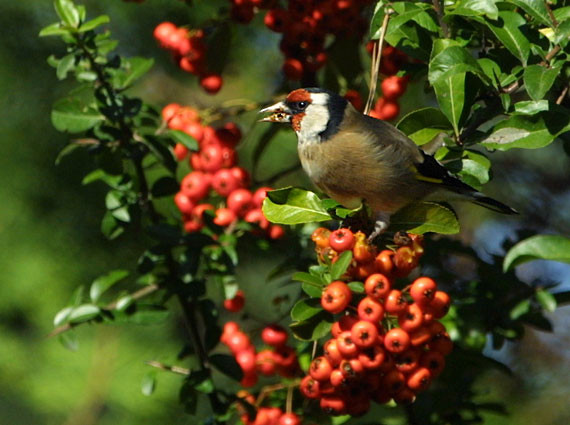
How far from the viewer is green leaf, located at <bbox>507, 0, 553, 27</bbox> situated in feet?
6.54

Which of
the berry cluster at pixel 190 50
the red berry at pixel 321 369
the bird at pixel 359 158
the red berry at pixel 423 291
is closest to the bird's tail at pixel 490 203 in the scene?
the bird at pixel 359 158

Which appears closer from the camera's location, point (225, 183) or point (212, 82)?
point (225, 183)

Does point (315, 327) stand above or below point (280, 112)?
below

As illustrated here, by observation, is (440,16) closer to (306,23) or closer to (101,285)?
(306,23)

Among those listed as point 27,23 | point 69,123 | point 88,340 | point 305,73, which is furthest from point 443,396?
point 27,23

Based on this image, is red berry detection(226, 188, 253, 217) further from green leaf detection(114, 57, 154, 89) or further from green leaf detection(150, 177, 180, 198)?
green leaf detection(114, 57, 154, 89)

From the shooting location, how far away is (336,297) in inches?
81.0

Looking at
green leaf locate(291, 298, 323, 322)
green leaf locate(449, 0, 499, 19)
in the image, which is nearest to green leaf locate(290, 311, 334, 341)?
green leaf locate(291, 298, 323, 322)

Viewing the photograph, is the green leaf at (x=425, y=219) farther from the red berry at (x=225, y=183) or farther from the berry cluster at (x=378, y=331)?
the red berry at (x=225, y=183)

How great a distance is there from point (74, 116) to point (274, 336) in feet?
2.83

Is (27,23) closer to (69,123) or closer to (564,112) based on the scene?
(69,123)

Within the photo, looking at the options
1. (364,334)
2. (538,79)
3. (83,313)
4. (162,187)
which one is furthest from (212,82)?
(538,79)

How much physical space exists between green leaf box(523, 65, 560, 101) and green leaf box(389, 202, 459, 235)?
31cm

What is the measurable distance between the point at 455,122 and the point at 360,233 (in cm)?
34
